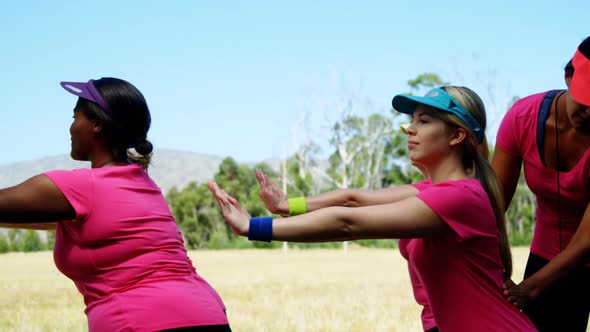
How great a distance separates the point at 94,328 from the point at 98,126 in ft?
2.70

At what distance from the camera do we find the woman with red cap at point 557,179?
3.69 m

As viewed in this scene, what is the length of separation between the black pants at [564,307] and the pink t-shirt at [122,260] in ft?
5.71

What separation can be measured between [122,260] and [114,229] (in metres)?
0.13

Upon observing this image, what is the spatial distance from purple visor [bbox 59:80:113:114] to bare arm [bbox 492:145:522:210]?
6.55 ft

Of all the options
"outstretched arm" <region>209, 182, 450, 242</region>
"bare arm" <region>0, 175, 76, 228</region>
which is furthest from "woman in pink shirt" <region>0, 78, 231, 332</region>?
"outstretched arm" <region>209, 182, 450, 242</region>

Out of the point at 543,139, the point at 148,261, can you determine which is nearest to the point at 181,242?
the point at 148,261

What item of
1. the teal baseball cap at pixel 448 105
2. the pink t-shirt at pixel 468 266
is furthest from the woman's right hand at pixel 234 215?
the teal baseball cap at pixel 448 105

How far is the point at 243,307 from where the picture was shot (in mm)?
10719

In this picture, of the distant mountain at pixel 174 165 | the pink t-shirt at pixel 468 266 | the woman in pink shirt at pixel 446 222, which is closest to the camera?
the woman in pink shirt at pixel 446 222

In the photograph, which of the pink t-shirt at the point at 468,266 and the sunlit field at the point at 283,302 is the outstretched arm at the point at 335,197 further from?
the sunlit field at the point at 283,302

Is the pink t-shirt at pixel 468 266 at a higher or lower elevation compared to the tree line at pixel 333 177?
higher

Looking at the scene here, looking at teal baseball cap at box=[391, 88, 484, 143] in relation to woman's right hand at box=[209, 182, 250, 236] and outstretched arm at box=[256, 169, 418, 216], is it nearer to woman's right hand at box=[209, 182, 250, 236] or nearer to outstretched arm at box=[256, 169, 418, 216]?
outstretched arm at box=[256, 169, 418, 216]

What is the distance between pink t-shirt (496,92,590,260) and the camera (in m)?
3.99

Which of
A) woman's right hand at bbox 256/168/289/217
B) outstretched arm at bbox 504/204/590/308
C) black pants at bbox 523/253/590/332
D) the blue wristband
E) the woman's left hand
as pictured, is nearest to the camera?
the blue wristband
